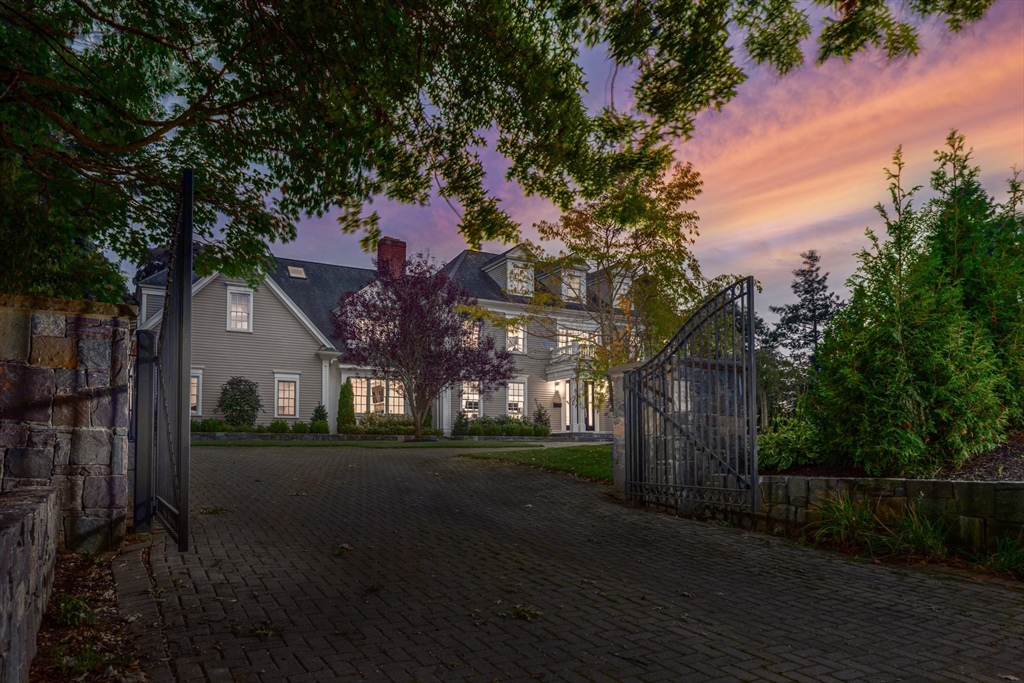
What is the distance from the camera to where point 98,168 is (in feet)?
26.0

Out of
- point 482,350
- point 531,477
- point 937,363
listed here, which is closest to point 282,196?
point 531,477

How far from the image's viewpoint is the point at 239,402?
2361 centimetres

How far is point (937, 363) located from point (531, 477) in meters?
6.50

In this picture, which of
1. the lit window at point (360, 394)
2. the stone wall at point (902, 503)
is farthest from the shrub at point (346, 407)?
the stone wall at point (902, 503)

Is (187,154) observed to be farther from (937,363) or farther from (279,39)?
(937,363)

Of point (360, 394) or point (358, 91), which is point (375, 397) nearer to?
point (360, 394)

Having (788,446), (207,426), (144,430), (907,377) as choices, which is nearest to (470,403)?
(207,426)

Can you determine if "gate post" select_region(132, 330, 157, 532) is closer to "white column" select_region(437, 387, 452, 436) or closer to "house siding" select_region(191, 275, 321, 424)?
"house siding" select_region(191, 275, 321, 424)

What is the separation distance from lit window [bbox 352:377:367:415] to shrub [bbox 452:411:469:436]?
355 centimetres

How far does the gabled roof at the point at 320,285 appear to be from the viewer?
27.4 meters

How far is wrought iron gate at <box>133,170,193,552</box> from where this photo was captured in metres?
4.61

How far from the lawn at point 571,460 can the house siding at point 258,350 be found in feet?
38.2

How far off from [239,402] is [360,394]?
191 inches

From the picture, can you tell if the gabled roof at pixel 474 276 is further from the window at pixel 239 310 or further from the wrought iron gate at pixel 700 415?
the wrought iron gate at pixel 700 415
